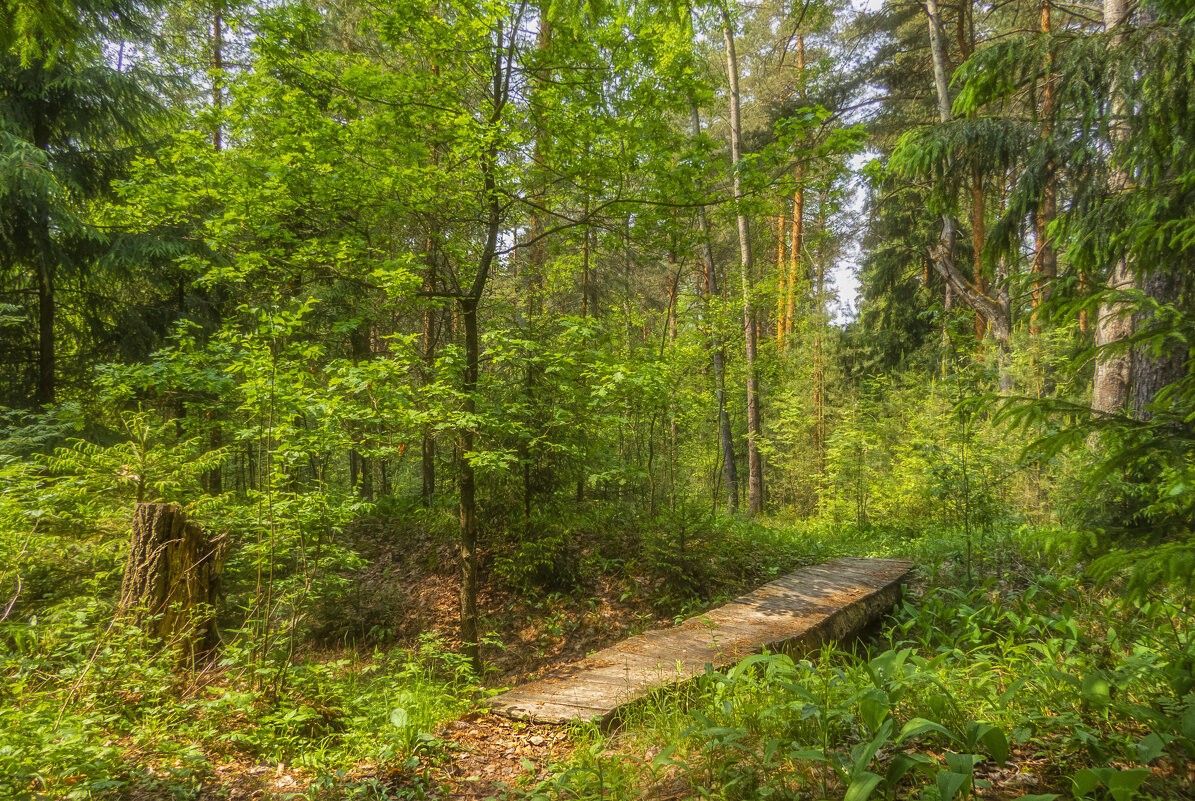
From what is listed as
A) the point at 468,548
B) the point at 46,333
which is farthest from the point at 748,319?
the point at 46,333

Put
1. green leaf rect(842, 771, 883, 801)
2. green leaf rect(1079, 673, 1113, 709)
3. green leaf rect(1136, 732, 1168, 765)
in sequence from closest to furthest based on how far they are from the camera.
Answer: green leaf rect(842, 771, 883, 801) < green leaf rect(1136, 732, 1168, 765) < green leaf rect(1079, 673, 1113, 709)

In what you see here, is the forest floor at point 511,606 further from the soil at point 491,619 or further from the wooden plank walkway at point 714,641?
the wooden plank walkway at point 714,641

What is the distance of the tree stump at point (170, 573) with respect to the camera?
3.95 metres

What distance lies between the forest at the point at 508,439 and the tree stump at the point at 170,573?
1.6 inches

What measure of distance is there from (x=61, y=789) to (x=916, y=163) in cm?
686

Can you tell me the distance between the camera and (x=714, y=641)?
3.97m

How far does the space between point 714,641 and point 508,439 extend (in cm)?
340

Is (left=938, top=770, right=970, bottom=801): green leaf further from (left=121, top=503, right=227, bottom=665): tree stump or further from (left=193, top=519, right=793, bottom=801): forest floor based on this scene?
(left=121, top=503, right=227, bottom=665): tree stump

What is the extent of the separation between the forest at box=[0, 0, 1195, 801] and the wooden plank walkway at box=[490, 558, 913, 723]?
0.17 m

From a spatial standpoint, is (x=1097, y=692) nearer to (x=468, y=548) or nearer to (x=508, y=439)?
(x=468, y=548)

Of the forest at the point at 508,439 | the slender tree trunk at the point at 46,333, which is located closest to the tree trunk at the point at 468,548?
the forest at the point at 508,439

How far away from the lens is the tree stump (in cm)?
395

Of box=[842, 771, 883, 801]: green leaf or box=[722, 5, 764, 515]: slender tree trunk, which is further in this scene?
box=[722, 5, 764, 515]: slender tree trunk

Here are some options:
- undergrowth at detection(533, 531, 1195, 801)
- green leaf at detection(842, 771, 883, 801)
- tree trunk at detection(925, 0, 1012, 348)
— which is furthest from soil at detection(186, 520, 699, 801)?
tree trunk at detection(925, 0, 1012, 348)
